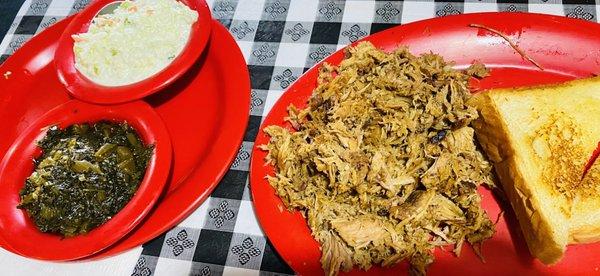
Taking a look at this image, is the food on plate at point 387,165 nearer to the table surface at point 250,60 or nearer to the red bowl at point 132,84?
the table surface at point 250,60

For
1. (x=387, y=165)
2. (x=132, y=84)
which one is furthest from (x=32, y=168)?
(x=387, y=165)

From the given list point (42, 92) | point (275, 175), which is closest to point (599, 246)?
point (275, 175)

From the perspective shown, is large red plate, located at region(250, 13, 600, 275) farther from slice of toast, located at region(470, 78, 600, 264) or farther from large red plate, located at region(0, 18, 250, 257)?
large red plate, located at region(0, 18, 250, 257)

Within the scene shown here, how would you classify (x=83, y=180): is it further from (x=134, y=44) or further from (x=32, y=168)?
(x=134, y=44)

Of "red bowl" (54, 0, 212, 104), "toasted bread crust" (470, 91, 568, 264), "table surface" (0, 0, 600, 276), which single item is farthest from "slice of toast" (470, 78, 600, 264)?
"red bowl" (54, 0, 212, 104)

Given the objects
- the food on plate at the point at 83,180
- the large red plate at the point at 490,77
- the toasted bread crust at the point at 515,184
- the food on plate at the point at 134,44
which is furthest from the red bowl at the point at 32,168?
the toasted bread crust at the point at 515,184
